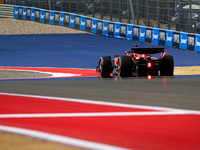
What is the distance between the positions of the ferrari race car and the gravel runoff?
77.4 ft

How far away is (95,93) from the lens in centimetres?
961

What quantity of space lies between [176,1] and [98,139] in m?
28.0

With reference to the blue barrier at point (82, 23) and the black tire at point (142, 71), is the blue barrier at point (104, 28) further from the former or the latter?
the black tire at point (142, 71)

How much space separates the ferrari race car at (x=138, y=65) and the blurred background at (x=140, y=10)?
50.6 feet

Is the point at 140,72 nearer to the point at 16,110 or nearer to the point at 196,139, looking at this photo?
the point at 16,110

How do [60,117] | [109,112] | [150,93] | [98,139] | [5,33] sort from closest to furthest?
[98,139] → [60,117] → [109,112] → [150,93] → [5,33]

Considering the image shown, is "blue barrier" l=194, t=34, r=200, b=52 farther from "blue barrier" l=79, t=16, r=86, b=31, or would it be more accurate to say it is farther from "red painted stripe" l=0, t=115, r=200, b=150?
"red painted stripe" l=0, t=115, r=200, b=150

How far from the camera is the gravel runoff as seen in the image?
38537mm

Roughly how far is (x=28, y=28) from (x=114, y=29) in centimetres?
847

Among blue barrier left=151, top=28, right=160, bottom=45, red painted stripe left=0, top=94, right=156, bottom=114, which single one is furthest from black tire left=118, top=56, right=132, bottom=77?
blue barrier left=151, top=28, right=160, bottom=45

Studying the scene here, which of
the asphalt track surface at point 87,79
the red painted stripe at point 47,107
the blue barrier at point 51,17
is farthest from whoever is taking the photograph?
the blue barrier at point 51,17

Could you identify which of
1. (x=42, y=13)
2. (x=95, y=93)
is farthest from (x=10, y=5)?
(x=95, y=93)

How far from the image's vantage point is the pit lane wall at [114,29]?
94.3 feet

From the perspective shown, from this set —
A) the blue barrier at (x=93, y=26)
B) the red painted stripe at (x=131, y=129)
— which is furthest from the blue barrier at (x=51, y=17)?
the red painted stripe at (x=131, y=129)
